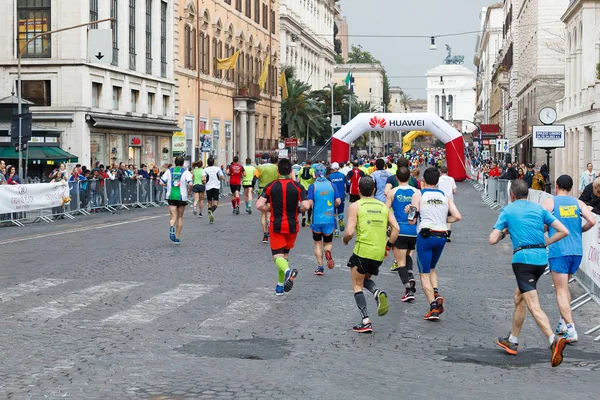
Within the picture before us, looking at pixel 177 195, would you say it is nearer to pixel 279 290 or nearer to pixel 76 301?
pixel 279 290

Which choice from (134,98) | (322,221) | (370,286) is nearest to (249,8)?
(134,98)

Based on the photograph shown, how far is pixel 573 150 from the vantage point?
4512 cm

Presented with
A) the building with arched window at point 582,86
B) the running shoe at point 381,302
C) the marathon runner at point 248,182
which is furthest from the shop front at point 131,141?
the running shoe at point 381,302

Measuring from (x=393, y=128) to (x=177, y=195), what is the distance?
896 inches

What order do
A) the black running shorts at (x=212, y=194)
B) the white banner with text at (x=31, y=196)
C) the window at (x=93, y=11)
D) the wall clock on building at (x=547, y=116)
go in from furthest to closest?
the window at (x=93, y=11) < the wall clock on building at (x=547, y=116) < the black running shorts at (x=212, y=194) < the white banner with text at (x=31, y=196)

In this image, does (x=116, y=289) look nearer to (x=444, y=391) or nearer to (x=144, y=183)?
(x=444, y=391)

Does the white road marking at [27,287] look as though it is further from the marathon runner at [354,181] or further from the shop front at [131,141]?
the shop front at [131,141]

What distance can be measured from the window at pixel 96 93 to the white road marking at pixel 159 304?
30.3 meters

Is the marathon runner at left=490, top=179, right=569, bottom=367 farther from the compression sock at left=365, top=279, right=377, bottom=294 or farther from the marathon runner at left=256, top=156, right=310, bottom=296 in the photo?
the marathon runner at left=256, top=156, right=310, bottom=296

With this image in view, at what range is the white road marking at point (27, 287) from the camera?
12.8m

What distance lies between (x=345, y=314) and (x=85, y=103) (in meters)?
31.7

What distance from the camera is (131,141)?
154 feet

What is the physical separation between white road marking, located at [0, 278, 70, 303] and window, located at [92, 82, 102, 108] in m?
29.3

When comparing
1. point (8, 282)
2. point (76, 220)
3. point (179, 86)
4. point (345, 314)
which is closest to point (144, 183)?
point (76, 220)
